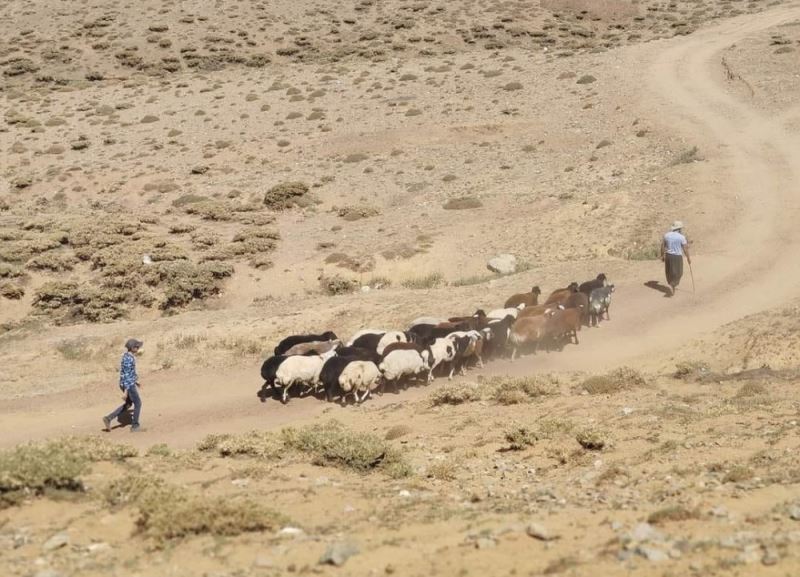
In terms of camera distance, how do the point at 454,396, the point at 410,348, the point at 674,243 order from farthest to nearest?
the point at 674,243 → the point at 410,348 → the point at 454,396

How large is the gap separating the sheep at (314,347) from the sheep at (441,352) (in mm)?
2111

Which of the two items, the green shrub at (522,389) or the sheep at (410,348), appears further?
the sheep at (410,348)

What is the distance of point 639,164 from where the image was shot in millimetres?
32531

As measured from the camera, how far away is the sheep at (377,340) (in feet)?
52.4

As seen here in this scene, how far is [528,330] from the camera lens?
1658 cm

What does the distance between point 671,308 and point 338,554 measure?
1415 cm

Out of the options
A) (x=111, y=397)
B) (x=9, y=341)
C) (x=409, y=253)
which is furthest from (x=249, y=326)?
(x=409, y=253)

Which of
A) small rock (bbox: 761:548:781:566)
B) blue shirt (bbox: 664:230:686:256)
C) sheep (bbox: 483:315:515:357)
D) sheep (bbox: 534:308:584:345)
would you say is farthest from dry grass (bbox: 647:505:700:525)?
blue shirt (bbox: 664:230:686:256)

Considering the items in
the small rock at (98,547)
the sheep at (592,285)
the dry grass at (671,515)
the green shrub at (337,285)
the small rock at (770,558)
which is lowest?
the dry grass at (671,515)

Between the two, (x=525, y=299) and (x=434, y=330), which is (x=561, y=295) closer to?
(x=525, y=299)

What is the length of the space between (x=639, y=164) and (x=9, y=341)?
25169mm

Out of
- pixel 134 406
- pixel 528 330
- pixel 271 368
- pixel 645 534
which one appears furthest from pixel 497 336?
pixel 645 534

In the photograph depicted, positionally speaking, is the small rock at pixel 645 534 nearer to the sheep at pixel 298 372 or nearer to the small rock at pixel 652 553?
the small rock at pixel 652 553

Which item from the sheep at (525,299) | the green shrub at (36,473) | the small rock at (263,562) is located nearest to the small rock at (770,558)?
the small rock at (263,562)
